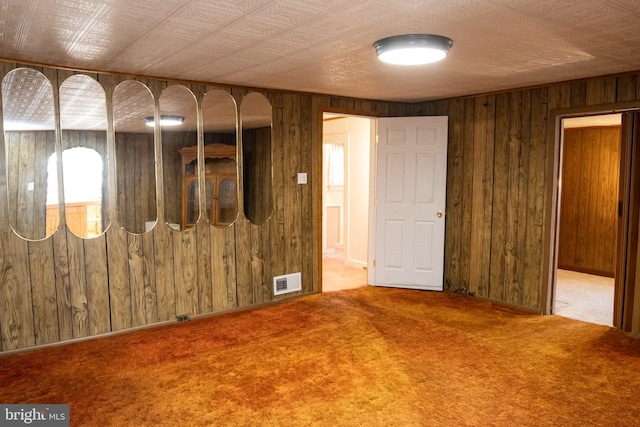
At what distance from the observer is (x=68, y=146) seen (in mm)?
3586

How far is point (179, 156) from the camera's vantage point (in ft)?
13.5

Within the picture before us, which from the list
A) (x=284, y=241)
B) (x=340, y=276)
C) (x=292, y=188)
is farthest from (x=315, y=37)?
(x=340, y=276)

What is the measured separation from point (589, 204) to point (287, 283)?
429cm

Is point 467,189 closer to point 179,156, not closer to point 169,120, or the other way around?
point 179,156

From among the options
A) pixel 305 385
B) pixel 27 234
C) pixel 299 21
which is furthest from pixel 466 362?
pixel 27 234

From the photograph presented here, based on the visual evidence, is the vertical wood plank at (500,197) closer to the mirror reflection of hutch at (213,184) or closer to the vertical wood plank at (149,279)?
the mirror reflection of hutch at (213,184)

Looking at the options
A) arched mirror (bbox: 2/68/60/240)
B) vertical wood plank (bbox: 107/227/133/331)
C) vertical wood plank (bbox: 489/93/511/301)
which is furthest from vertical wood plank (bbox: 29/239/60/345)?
vertical wood plank (bbox: 489/93/511/301)

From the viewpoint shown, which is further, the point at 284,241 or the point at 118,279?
the point at 284,241

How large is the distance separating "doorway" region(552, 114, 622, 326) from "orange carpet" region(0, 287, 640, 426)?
2374mm

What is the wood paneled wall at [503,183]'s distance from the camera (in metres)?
4.33

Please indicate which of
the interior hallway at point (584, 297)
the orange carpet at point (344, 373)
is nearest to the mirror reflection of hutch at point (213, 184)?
the orange carpet at point (344, 373)

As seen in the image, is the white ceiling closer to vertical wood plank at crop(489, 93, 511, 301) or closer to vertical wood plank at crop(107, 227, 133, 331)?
vertical wood plank at crop(489, 93, 511, 301)

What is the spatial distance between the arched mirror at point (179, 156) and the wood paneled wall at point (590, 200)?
199 inches

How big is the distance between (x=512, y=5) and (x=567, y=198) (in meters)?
4.96
